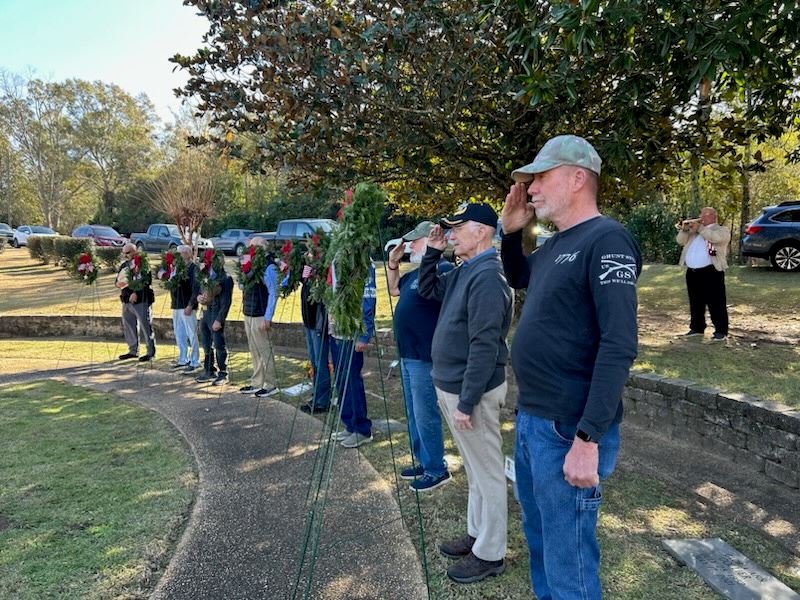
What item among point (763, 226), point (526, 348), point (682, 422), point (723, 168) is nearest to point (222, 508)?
point (526, 348)

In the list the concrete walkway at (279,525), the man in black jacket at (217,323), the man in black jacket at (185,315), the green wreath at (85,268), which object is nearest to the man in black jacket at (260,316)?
the man in black jacket at (217,323)

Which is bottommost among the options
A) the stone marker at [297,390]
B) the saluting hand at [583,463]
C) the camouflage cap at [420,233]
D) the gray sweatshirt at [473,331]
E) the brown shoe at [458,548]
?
the stone marker at [297,390]

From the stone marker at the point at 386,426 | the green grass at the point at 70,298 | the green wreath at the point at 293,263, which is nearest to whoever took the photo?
the stone marker at the point at 386,426

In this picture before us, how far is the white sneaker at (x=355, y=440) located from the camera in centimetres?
520

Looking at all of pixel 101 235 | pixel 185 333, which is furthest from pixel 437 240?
pixel 101 235

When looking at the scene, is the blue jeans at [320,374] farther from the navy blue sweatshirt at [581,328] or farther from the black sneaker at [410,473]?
the navy blue sweatshirt at [581,328]

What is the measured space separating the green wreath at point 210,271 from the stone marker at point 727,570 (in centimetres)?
629

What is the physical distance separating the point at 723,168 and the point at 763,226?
31.6 feet

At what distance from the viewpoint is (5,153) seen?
43500mm

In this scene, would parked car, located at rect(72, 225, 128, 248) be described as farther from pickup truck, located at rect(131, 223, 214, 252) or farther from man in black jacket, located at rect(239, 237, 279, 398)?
man in black jacket, located at rect(239, 237, 279, 398)

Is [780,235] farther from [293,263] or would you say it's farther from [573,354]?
[573,354]

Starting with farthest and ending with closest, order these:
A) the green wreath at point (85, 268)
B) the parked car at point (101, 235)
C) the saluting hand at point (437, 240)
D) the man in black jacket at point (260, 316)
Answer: the parked car at point (101, 235), the green wreath at point (85, 268), the man in black jacket at point (260, 316), the saluting hand at point (437, 240)

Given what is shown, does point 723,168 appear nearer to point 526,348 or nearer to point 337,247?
point 337,247

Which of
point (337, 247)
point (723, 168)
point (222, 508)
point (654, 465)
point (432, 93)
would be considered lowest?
point (654, 465)
